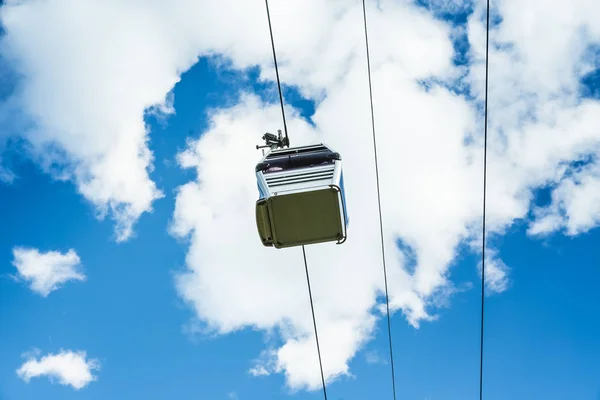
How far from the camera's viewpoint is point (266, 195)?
9.56m

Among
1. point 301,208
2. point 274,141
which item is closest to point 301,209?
point 301,208

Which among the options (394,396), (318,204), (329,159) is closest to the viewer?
(318,204)

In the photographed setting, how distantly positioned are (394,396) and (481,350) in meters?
3.15

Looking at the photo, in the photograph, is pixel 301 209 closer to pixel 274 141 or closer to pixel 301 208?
pixel 301 208

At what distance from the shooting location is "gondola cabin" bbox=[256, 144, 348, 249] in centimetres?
938

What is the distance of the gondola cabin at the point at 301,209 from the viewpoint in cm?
938

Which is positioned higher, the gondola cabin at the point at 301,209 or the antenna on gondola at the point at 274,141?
the antenna on gondola at the point at 274,141

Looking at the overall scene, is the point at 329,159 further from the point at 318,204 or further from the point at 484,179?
the point at 484,179

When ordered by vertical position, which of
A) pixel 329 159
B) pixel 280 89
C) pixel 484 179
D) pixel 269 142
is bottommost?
pixel 484 179

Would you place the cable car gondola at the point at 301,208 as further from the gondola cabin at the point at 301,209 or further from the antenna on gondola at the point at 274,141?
the antenna on gondola at the point at 274,141

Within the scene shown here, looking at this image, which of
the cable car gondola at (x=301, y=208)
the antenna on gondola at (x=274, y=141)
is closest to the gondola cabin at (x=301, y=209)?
the cable car gondola at (x=301, y=208)

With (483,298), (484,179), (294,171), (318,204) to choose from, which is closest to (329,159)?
(294,171)

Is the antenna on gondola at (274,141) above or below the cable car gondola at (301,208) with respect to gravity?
above

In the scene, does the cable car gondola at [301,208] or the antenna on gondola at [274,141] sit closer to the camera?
the cable car gondola at [301,208]
